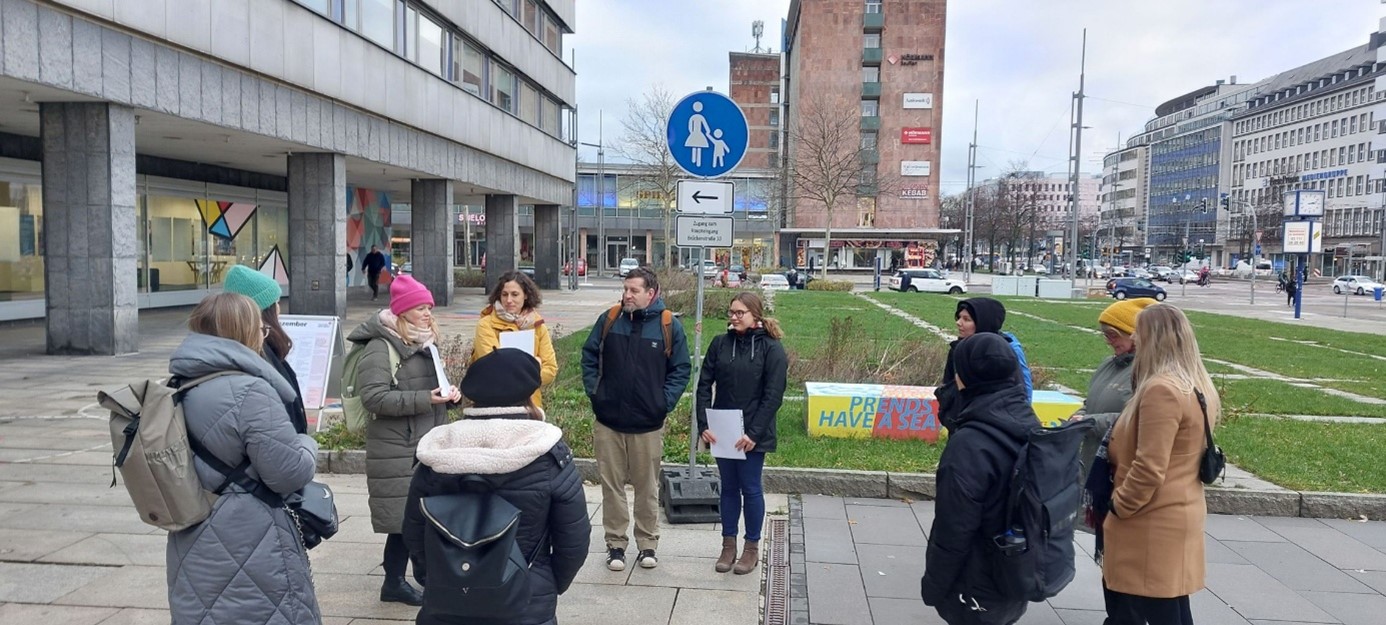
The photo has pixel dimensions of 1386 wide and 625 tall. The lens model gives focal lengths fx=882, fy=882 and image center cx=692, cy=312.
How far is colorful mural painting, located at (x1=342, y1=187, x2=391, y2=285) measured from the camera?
3291cm

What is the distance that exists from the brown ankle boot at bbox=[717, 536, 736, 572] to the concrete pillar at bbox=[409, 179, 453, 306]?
23415 mm

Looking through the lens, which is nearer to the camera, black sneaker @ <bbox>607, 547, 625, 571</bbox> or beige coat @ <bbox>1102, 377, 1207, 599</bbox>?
beige coat @ <bbox>1102, 377, 1207, 599</bbox>

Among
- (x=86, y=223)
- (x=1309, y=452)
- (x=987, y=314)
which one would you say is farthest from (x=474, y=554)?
(x=86, y=223)

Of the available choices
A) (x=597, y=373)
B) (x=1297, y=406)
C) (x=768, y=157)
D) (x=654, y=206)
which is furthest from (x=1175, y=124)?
(x=597, y=373)

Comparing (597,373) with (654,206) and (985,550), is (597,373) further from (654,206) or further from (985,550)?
(654,206)

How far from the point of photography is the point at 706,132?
263 inches

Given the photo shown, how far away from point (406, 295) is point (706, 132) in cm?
292

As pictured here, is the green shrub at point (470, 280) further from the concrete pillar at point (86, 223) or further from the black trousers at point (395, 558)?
the black trousers at point (395, 558)

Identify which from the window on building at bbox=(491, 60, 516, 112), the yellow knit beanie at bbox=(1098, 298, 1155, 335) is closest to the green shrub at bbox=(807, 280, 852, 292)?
the window on building at bbox=(491, 60, 516, 112)

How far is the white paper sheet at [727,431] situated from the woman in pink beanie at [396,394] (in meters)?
1.54

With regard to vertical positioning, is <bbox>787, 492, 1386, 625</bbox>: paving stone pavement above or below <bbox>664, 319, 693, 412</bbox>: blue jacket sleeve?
below

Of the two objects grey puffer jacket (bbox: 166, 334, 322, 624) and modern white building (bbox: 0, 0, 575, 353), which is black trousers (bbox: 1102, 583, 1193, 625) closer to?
grey puffer jacket (bbox: 166, 334, 322, 624)

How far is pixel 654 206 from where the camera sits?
255 ft

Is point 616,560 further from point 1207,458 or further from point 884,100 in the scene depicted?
point 884,100
